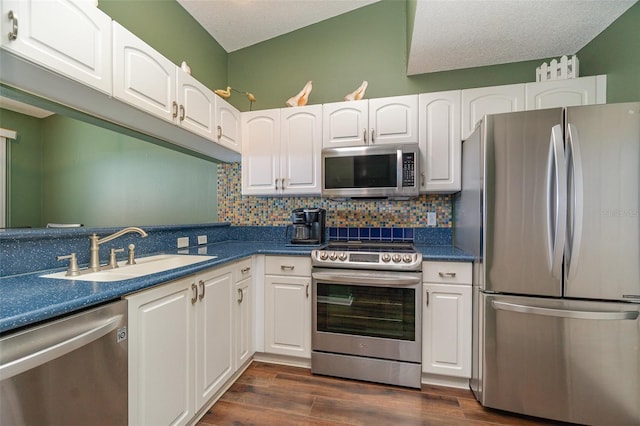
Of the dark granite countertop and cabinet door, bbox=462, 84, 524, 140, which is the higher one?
cabinet door, bbox=462, 84, 524, 140

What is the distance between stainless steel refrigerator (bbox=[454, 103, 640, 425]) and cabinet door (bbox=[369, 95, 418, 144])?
606 mm

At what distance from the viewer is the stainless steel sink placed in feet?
4.31

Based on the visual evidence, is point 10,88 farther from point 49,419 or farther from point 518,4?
point 518,4

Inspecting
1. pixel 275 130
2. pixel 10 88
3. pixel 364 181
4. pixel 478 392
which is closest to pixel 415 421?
pixel 478 392

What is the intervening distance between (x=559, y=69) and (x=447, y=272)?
5.75 feet

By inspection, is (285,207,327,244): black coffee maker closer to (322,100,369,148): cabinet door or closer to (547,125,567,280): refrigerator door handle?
(322,100,369,148): cabinet door

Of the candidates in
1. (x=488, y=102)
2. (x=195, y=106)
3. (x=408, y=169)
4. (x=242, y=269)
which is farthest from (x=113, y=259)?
(x=488, y=102)

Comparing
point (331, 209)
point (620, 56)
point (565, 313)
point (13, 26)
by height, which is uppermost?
point (620, 56)

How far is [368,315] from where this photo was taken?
76.2 inches

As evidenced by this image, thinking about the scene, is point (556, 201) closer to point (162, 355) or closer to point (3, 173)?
point (162, 355)

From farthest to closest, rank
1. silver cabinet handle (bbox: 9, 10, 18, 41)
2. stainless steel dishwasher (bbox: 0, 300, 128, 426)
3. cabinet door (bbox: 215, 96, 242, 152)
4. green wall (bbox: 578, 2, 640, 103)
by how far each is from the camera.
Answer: cabinet door (bbox: 215, 96, 242, 152) → green wall (bbox: 578, 2, 640, 103) → silver cabinet handle (bbox: 9, 10, 18, 41) → stainless steel dishwasher (bbox: 0, 300, 128, 426)

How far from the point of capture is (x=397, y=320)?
6.25 feet

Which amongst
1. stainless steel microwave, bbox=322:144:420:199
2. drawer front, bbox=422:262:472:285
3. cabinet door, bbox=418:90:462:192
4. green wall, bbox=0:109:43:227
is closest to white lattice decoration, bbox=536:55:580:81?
cabinet door, bbox=418:90:462:192

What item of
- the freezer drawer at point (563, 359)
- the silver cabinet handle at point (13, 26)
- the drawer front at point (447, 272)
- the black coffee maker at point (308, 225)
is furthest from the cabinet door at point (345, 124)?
the silver cabinet handle at point (13, 26)
